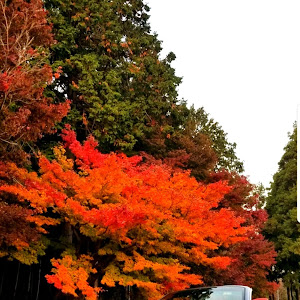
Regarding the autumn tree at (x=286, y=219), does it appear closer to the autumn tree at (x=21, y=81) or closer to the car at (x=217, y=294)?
the autumn tree at (x=21, y=81)

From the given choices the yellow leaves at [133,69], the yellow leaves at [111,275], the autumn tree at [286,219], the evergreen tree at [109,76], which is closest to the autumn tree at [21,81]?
the yellow leaves at [111,275]

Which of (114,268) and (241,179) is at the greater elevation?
(241,179)

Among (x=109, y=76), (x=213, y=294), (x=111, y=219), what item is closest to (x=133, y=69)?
(x=109, y=76)

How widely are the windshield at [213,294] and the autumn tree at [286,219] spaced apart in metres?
36.3

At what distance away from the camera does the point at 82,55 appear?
2559 centimetres

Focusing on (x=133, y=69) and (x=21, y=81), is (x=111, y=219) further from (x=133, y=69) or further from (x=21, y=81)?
(x=133, y=69)

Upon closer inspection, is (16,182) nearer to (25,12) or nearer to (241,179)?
(25,12)

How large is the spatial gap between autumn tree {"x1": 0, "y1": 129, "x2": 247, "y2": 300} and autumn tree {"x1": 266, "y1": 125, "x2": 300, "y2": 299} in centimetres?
2428

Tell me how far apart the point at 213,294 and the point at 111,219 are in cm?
931

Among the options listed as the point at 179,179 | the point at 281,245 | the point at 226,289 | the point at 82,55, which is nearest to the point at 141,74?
the point at 82,55

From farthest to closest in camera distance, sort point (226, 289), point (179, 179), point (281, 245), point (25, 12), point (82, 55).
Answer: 1. point (281, 245)
2. point (82, 55)
3. point (179, 179)
4. point (25, 12)
5. point (226, 289)

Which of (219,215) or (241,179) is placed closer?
(219,215)

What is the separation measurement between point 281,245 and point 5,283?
2838 cm

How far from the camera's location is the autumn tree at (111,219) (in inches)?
650
